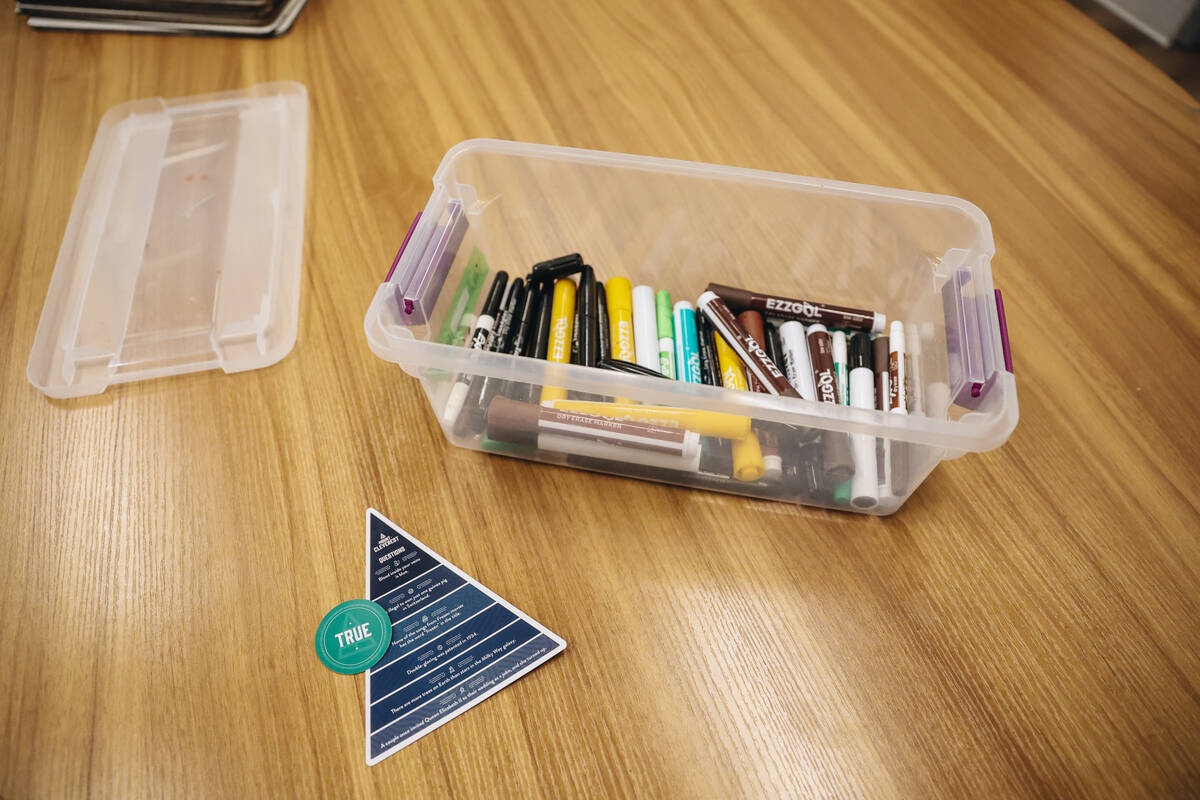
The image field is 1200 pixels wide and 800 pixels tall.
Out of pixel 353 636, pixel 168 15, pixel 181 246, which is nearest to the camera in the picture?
pixel 353 636

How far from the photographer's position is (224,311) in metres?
0.63

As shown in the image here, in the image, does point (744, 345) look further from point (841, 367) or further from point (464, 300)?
point (464, 300)

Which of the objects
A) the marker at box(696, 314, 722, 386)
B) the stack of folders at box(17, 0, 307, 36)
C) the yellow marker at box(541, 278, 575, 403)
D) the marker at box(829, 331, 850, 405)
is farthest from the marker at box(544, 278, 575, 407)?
the stack of folders at box(17, 0, 307, 36)

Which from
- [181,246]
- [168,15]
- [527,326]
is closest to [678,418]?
[527,326]

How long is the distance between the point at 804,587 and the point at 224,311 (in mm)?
523

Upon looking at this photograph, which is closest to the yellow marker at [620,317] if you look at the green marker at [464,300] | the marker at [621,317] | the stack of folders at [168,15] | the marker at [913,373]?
the marker at [621,317]

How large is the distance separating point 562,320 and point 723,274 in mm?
156

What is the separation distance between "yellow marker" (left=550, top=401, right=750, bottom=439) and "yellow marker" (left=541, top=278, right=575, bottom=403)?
0.09 m

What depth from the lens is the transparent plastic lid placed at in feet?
1.97

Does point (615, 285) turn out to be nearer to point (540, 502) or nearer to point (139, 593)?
point (540, 502)

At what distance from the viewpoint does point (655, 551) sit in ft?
1.63

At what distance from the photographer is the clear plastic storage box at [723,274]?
448 millimetres

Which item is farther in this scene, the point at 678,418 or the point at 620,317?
the point at 620,317

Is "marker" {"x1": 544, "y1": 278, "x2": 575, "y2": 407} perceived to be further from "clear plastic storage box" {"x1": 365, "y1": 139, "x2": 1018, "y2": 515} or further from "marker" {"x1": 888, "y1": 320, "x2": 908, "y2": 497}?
"marker" {"x1": 888, "y1": 320, "x2": 908, "y2": 497}
